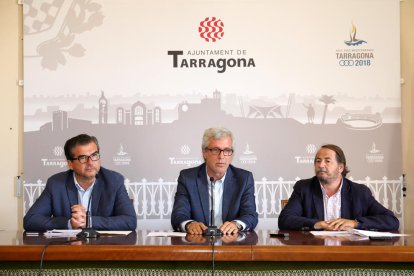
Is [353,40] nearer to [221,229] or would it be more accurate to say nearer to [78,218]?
[221,229]

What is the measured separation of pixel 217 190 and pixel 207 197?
0.35ft

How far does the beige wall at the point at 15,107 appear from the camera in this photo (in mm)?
4387

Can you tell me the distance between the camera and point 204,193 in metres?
3.28

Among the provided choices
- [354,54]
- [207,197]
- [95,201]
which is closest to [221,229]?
[207,197]

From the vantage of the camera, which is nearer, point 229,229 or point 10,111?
point 229,229

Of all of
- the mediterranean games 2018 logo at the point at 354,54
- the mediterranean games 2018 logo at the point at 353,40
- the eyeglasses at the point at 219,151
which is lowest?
the eyeglasses at the point at 219,151

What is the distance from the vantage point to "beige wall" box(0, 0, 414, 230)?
439 cm

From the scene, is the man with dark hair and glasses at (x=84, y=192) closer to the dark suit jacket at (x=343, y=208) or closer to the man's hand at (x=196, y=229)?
the man's hand at (x=196, y=229)

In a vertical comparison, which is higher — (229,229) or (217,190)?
(217,190)

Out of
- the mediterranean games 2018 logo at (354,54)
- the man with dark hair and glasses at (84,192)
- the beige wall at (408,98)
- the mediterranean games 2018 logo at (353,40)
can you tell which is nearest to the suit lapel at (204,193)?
the man with dark hair and glasses at (84,192)

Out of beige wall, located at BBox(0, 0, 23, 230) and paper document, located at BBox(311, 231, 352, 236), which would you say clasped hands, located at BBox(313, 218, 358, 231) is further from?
beige wall, located at BBox(0, 0, 23, 230)

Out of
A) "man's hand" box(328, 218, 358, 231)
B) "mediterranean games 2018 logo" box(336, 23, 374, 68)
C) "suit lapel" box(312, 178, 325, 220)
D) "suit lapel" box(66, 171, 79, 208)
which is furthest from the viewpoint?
"mediterranean games 2018 logo" box(336, 23, 374, 68)

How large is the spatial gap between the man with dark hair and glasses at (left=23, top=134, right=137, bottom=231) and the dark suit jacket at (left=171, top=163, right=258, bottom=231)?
0.31 meters

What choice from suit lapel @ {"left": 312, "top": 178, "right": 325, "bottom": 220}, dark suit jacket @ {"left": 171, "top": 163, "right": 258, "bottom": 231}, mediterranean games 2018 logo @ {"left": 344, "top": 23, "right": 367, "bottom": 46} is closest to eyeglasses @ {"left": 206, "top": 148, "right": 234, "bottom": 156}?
dark suit jacket @ {"left": 171, "top": 163, "right": 258, "bottom": 231}
